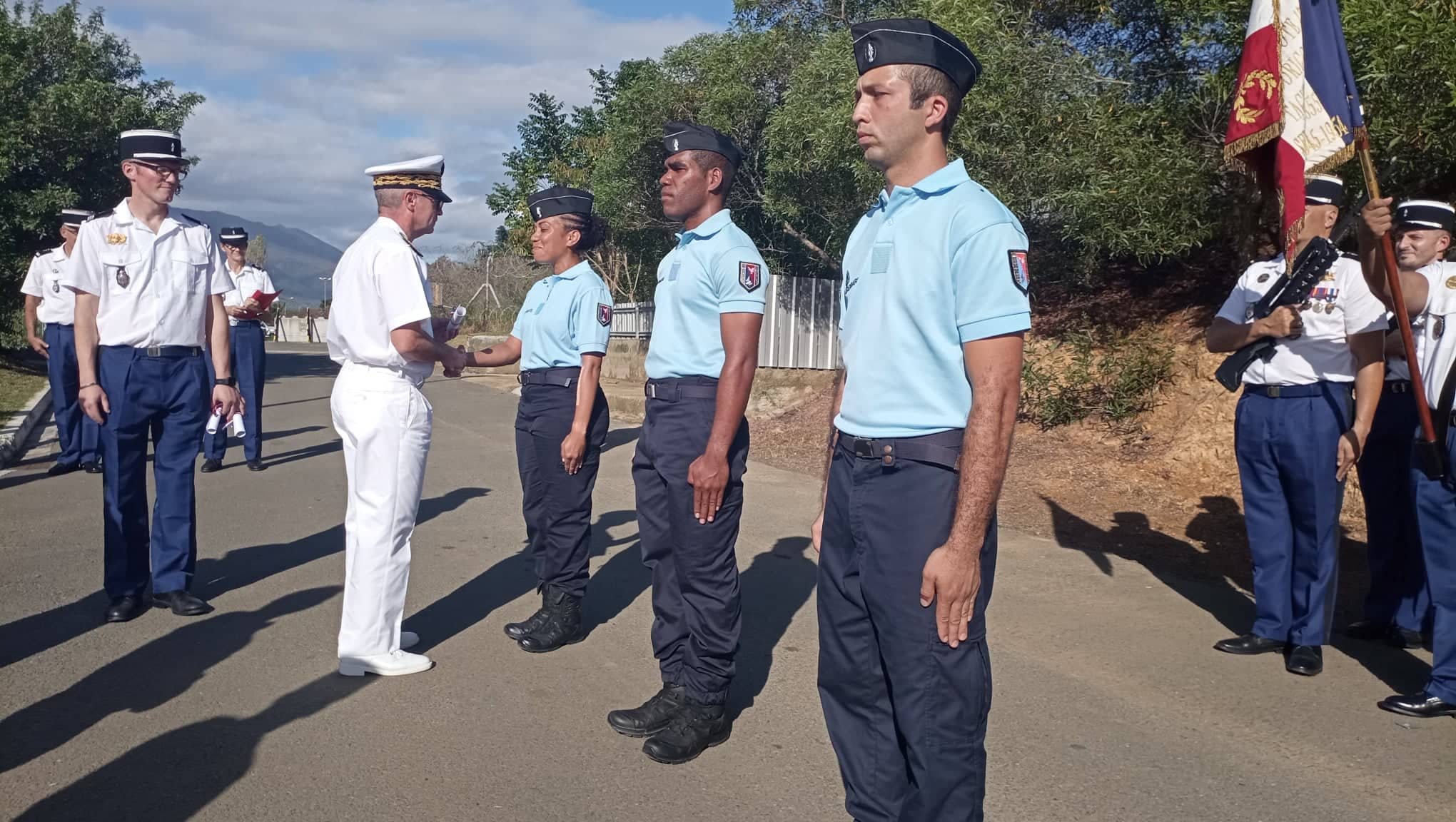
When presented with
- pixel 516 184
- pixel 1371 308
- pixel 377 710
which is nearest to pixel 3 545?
pixel 377 710

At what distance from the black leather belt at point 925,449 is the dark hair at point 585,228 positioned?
10.1 feet

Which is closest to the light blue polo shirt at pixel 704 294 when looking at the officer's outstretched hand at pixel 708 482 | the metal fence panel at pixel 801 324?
the officer's outstretched hand at pixel 708 482

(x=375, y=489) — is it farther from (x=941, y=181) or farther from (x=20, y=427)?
(x=20, y=427)

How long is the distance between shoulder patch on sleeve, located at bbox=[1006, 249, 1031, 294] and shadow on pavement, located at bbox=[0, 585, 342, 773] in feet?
11.5

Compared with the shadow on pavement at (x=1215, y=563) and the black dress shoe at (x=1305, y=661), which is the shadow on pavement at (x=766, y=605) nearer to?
the shadow on pavement at (x=1215, y=563)

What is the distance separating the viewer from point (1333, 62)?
15.8ft

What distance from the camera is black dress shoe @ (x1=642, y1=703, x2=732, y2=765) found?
154 inches

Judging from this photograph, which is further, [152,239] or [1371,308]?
[152,239]

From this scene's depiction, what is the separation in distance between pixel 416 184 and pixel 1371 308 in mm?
4189

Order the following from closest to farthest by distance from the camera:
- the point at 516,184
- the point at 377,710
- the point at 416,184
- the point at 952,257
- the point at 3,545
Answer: the point at 952,257, the point at 377,710, the point at 416,184, the point at 3,545, the point at 516,184

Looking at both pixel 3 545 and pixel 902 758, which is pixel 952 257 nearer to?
pixel 902 758

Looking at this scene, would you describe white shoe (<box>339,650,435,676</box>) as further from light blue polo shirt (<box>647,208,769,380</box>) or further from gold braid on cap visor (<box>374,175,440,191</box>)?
gold braid on cap visor (<box>374,175,440,191</box>)

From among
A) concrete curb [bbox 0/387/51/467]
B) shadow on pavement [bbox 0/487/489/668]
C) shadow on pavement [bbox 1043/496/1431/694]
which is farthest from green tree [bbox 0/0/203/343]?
shadow on pavement [bbox 1043/496/1431/694]

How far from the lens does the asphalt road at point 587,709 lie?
358 centimetres
